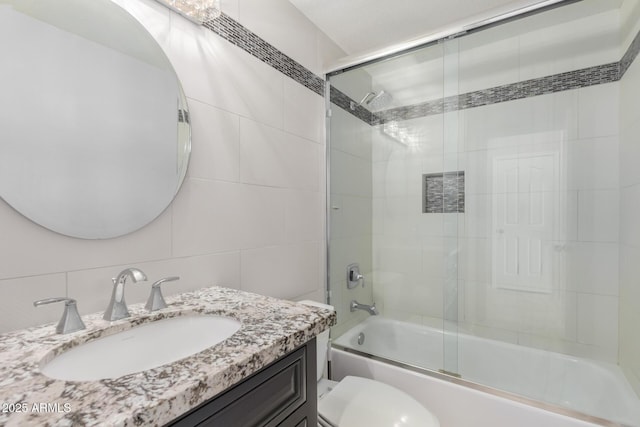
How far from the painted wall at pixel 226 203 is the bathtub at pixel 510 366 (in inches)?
20.7

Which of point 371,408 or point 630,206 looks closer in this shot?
point 371,408

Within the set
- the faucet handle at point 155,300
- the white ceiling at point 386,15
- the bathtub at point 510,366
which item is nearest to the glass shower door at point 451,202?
the bathtub at point 510,366

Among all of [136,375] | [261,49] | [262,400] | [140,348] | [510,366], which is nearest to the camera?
[136,375]

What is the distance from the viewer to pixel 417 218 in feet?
6.46

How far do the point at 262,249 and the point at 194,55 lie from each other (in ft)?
2.74

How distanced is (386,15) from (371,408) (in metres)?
2.02

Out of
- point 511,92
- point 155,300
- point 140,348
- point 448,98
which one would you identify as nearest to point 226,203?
point 155,300

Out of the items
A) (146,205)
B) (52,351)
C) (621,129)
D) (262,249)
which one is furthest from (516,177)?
(52,351)

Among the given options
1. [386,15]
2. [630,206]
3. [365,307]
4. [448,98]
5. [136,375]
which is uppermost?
[386,15]

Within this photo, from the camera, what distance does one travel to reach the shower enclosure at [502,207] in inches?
60.0

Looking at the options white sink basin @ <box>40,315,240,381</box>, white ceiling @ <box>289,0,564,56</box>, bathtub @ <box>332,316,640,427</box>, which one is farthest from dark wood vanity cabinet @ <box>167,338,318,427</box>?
white ceiling @ <box>289,0,564,56</box>

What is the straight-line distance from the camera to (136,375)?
517 mm

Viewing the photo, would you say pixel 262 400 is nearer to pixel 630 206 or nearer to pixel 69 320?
pixel 69 320

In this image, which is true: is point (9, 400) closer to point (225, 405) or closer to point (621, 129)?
point (225, 405)
